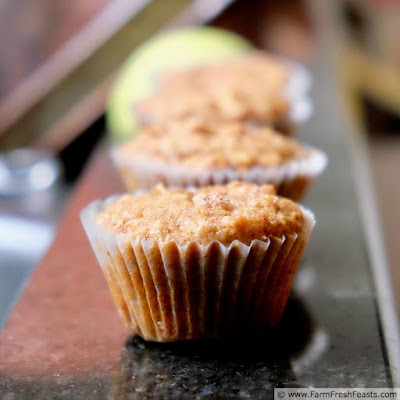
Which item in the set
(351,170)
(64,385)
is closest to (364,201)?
(351,170)

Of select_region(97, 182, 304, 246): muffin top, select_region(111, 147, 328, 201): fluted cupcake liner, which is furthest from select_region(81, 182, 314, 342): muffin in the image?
select_region(111, 147, 328, 201): fluted cupcake liner

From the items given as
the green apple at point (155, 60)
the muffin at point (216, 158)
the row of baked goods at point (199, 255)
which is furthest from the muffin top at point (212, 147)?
the green apple at point (155, 60)

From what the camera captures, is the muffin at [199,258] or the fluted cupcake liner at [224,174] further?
the fluted cupcake liner at [224,174]

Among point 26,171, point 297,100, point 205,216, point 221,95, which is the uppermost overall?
point 205,216

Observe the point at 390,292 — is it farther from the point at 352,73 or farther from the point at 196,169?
the point at 352,73

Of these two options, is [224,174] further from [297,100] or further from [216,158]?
[297,100]

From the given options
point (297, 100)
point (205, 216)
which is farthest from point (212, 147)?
point (297, 100)

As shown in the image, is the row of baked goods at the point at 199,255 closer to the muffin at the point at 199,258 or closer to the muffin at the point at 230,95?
the muffin at the point at 199,258
